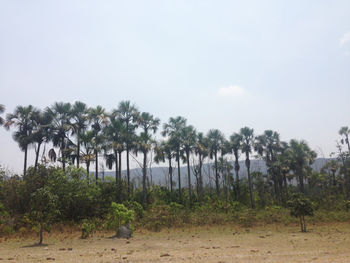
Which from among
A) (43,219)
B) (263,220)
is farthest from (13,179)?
(263,220)

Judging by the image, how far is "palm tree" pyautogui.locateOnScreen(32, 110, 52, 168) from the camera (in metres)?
32.2

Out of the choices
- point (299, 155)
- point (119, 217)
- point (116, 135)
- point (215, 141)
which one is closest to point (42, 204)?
point (119, 217)

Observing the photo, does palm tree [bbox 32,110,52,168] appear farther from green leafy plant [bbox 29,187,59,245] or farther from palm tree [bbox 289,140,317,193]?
palm tree [bbox 289,140,317,193]

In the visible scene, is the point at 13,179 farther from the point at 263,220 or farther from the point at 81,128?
the point at 263,220

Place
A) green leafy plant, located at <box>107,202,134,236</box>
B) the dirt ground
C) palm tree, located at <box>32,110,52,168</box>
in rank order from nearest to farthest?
the dirt ground
green leafy plant, located at <box>107,202,134,236</box>
palm tree, located at <box>32,110,52,168</box>

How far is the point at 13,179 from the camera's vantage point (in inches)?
1027

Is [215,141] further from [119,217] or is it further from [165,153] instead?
[119,217]

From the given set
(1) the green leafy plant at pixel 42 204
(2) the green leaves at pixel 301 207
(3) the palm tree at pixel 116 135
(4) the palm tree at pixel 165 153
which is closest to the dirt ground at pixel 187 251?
(1) the green leafy plant at pixel 42 204

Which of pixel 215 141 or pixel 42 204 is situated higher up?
pixel 215 141

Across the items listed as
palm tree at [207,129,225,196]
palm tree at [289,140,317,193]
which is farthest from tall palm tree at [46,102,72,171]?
palm tree at [289,140,317,193]

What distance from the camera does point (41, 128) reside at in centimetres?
3244

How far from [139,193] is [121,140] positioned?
29.1 feet

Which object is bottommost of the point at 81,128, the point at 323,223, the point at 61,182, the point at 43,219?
the point at 323,223

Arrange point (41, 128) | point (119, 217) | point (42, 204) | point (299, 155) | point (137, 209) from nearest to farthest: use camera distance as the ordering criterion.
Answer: point (42, 204), point (119, 217), point (137, 209), point (41, 128), point (299, 155)
